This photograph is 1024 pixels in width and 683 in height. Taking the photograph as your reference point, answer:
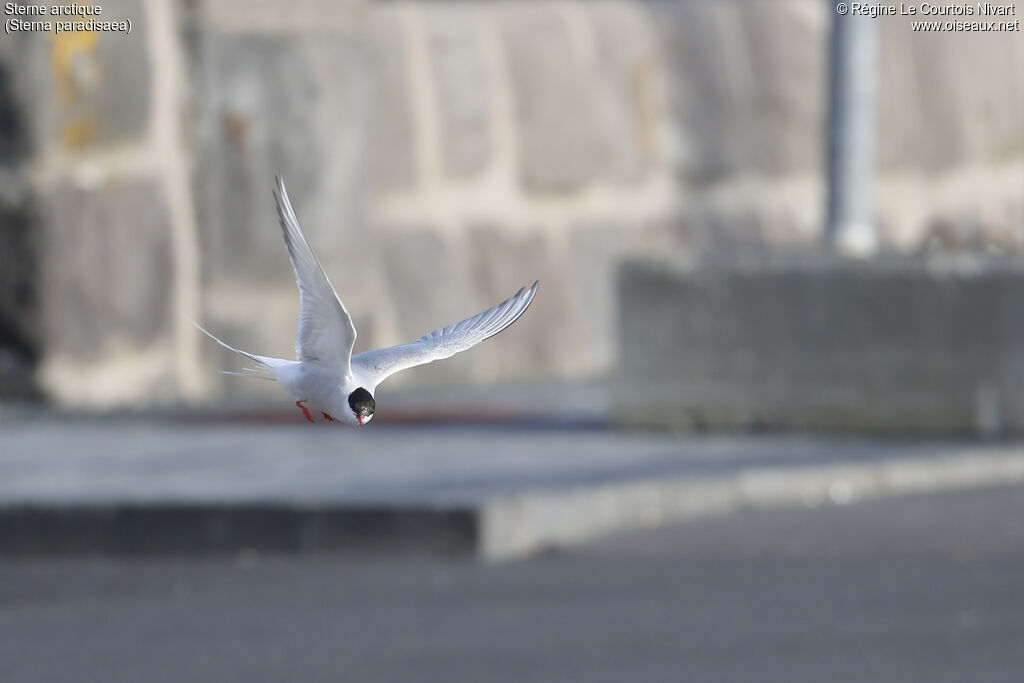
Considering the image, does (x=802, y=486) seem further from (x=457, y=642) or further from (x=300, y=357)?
(x=300, y=357)

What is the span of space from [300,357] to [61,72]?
33.7 ft

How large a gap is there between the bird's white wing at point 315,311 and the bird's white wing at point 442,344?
0.08 ft

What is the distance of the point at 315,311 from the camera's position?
1.17m

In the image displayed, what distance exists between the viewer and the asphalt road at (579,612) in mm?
6645

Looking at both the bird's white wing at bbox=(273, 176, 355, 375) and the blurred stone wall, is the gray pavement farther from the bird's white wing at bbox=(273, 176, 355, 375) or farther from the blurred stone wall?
the bird's white wing at bbox=(273, 176, 355, 375)

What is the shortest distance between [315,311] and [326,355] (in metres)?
0.03

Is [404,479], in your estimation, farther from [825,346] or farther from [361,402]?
[361,402]

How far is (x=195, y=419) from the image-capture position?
11.8m

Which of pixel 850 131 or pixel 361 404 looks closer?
pixel 361 404

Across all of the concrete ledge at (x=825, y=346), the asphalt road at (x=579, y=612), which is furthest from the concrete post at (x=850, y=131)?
the asphalt road at (x=579, y=612)

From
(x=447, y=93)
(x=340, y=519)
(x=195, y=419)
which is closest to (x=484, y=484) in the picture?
(x=340, y=519)

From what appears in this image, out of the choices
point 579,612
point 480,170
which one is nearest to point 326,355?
point 579,612

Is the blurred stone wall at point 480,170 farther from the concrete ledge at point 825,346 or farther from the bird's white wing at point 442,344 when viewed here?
the bird's white wing at point 442,344

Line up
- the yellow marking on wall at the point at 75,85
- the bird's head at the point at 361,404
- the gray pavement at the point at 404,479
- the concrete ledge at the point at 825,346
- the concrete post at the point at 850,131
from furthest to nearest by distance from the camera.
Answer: the concrete ledge at the point at 825,346 < the yellow marking on wall at the point at 75,85 < the concrete post at the point at 850,131 < the gray pavement at the point at 404,479 < the bird's head at the point at 361,404
